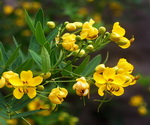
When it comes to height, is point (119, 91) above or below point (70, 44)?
below

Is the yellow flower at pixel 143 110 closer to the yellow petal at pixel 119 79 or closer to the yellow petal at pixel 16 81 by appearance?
the yellow petal at pixel 119 79

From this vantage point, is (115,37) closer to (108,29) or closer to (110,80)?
(110,80)

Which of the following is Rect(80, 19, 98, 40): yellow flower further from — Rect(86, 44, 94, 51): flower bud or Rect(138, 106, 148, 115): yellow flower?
Rect(138, 106, 148, 115): yellow flower

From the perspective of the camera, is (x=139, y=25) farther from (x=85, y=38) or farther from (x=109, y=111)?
(x=85, y=38)

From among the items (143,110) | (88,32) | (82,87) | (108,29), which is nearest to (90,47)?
(88,32)

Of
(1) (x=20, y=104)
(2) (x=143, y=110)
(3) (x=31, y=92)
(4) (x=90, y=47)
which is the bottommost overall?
(2) (x=143, y=110)

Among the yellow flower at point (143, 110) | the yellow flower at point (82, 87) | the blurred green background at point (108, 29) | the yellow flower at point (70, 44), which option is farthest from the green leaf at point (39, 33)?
the yellow flower at point (143, 110)

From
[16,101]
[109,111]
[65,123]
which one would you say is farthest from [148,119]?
[16,101]
